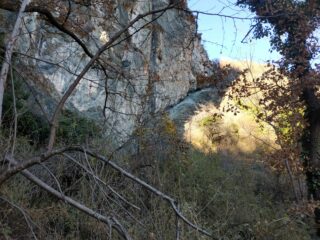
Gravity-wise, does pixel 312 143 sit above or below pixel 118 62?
below

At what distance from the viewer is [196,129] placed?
19234 millimetres

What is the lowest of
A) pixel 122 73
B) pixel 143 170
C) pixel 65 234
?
pixel 65 234

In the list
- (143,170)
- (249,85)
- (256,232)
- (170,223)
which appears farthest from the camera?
(249,85)

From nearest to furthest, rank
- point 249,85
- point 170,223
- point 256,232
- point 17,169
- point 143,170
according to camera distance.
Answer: point 17,169, point 170,223, point 256,232, point 143,170, point 249,85

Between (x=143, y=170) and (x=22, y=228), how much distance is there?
9.17 ft

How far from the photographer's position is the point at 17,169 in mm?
4270

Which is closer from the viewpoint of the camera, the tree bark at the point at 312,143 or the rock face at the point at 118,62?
the rock face at the point at 118,62

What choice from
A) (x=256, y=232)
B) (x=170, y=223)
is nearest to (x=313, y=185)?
(x=256, y=232)

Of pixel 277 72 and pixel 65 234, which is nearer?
pixel 65 234

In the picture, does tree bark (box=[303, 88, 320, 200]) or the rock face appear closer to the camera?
the rock face

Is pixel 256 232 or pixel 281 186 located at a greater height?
pixel 281 186

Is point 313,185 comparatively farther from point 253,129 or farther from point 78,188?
point 253,129

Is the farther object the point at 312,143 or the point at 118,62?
the point at 312,143

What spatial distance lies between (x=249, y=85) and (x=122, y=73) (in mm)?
4695
